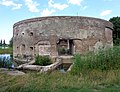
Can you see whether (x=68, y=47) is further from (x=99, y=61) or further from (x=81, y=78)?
(x=81, y=78)

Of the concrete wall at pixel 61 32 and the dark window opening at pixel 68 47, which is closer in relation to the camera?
the concrete wall at pixel 61 32

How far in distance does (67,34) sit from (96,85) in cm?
1308

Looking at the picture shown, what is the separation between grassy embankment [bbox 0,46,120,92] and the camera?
5.18 meters

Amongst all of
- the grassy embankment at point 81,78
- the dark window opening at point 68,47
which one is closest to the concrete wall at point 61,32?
the dark window opening at point 68,47

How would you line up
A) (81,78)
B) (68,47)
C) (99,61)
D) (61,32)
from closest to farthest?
(81,78), (99,61), (61,32), (68,47)

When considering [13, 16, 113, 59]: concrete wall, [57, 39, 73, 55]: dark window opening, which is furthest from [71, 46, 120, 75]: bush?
[57, 39, 73, 55]: dark window opening

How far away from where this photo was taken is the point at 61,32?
18484mm

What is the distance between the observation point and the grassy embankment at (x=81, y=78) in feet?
17.0

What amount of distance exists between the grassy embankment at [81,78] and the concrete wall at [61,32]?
31.7 feet

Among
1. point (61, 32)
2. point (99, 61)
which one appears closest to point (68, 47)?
point (61, 32)

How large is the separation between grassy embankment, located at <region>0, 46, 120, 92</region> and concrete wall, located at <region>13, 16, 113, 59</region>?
966 centimetres

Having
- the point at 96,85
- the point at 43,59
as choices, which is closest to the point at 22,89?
the point at 96,85

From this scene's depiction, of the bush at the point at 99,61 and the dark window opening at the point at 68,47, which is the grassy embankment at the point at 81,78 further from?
the dark window opening at the point at 68,47

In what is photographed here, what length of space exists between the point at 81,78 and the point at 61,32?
12.1 m
